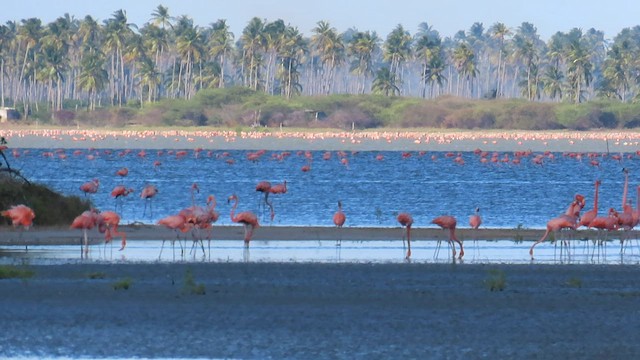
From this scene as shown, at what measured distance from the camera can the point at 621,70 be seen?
5807 inches

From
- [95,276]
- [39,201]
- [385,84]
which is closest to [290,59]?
[385,84]

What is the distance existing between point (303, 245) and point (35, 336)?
1259cm

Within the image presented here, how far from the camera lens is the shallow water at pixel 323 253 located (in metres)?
22.8

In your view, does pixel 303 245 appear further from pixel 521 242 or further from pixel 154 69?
pixel 154 69

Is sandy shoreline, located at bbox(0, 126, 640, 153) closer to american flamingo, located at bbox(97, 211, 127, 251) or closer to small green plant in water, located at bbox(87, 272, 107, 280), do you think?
american flamingo, located at bbox(97, 211, 127, 251)

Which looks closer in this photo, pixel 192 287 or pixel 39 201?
pixel 192 287

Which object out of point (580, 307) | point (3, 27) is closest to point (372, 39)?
point (3, 27)

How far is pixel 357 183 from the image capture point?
56562 millimetres

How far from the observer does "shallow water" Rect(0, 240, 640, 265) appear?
896 inches

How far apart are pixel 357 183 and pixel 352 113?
265 feet

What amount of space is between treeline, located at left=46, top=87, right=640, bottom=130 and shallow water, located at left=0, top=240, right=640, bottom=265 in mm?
106058

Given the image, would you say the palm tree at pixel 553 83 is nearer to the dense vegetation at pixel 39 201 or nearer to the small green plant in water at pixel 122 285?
the dense vegetation at pixel 39 201

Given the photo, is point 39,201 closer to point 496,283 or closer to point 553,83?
point 496,283

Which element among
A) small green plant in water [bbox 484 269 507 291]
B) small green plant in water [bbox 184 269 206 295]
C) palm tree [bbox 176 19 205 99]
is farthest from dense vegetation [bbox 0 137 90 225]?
palm tree [bbox 176 19 205 99]
